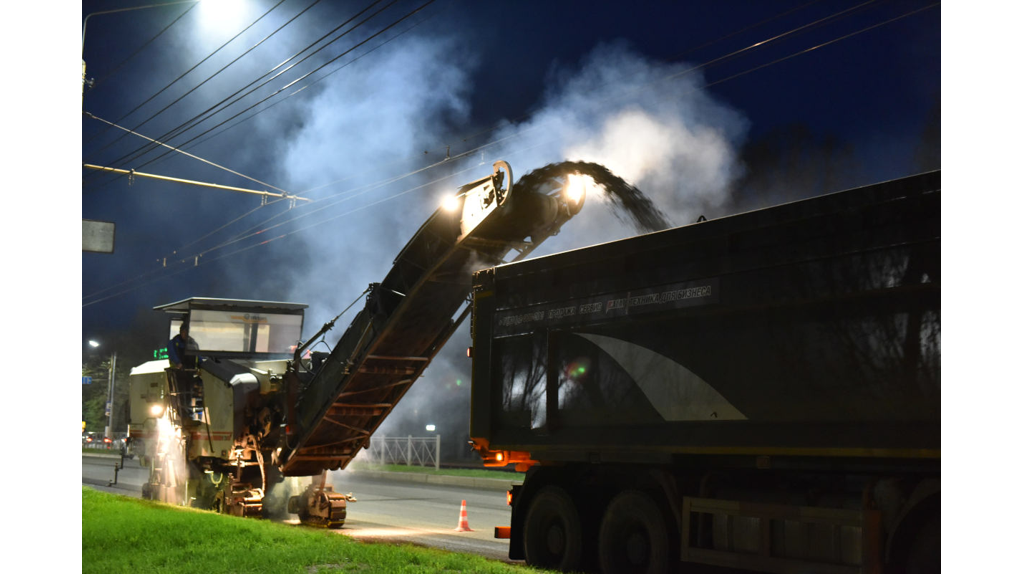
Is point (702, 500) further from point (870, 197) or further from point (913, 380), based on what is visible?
point (870, 197)

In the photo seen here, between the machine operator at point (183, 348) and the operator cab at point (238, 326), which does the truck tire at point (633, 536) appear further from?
the machine operator at point (183, 348)

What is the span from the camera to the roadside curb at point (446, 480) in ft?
74.8

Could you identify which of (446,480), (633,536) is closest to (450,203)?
(633,536)

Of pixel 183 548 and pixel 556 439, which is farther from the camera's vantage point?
pixel 183 548

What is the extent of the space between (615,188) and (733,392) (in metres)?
4.78

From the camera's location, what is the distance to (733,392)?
718 cm

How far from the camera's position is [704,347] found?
7.45 meters

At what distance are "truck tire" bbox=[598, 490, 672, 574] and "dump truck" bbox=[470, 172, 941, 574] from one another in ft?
0.06

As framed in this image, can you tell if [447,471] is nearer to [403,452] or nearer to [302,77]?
[403,452]

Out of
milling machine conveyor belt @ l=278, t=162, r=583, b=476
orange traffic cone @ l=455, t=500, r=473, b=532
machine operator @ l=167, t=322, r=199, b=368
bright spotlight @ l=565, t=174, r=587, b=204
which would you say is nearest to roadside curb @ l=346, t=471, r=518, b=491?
orange traffic cone @ l=455, t=500, r=473, b=532

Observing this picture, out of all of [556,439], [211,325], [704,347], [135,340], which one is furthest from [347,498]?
[135,340]

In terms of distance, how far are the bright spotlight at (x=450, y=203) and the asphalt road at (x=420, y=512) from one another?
437 cm

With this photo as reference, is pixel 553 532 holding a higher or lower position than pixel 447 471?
higher
